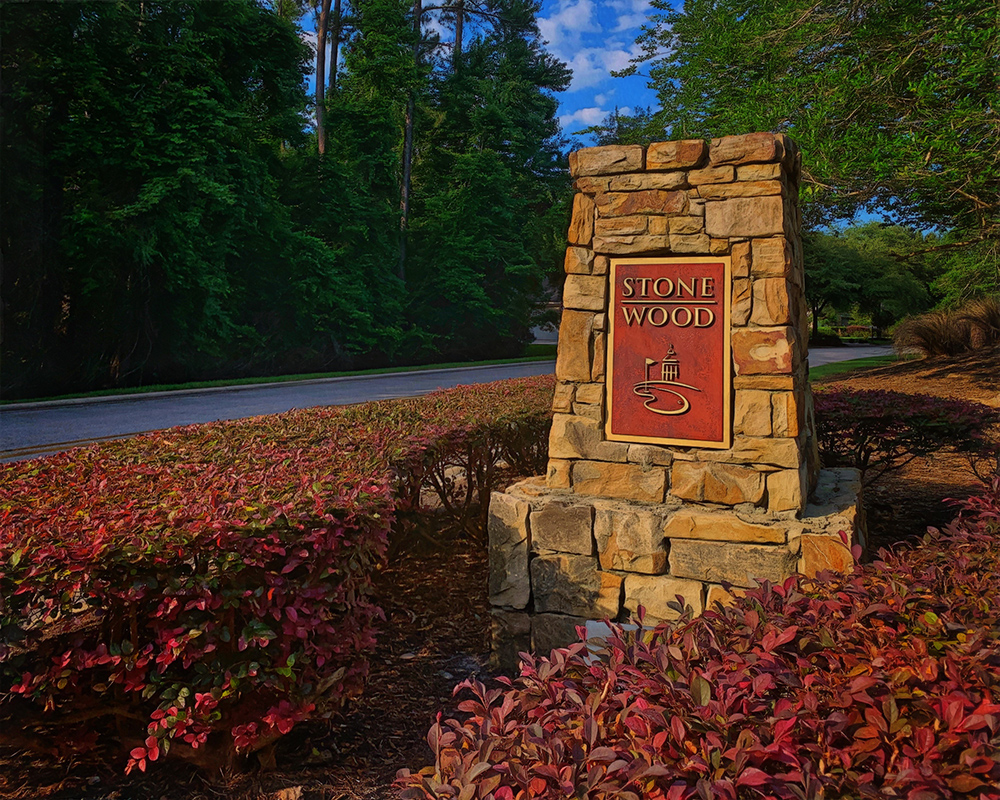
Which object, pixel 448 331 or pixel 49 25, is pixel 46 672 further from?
pixel 448 331

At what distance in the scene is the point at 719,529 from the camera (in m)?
3.25

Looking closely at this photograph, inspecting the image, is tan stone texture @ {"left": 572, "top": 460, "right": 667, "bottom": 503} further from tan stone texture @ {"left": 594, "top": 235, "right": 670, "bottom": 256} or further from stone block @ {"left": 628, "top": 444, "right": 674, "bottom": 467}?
tan stone texture @ {"left": 594, "top": 235, "right": 670, "bottom": 256}

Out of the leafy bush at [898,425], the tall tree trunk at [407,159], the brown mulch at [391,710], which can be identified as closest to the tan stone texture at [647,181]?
the brown mulch at [391,710]

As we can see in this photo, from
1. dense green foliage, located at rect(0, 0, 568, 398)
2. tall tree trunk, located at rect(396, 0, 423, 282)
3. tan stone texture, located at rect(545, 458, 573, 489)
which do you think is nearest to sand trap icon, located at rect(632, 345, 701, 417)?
tan stone texture, located at rect(545, 458, 573, 489)

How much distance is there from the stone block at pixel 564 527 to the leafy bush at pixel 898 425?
3.03m

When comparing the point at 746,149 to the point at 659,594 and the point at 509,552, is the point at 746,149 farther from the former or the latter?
the point at 509,552

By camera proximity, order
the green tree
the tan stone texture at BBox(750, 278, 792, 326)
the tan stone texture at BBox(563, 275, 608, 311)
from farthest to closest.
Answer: the green tree → the tan stone texture at BBox(563, 275, 608, 311) → the tan stone texture at BBox(750, 278, 792, 326)

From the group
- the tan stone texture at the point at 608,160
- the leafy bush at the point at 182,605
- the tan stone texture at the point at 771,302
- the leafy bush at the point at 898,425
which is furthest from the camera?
the leafy bush at the point at 898,425

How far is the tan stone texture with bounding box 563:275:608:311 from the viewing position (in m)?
3.50

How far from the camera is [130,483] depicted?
2904 mm

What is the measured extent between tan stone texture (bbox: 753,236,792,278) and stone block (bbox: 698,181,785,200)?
218 mm

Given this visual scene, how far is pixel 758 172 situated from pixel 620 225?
2.22ft

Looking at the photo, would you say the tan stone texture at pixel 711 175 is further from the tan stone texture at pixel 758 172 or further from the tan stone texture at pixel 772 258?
the tan stone texture at pixel 772 258

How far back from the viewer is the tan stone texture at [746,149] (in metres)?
3.17
